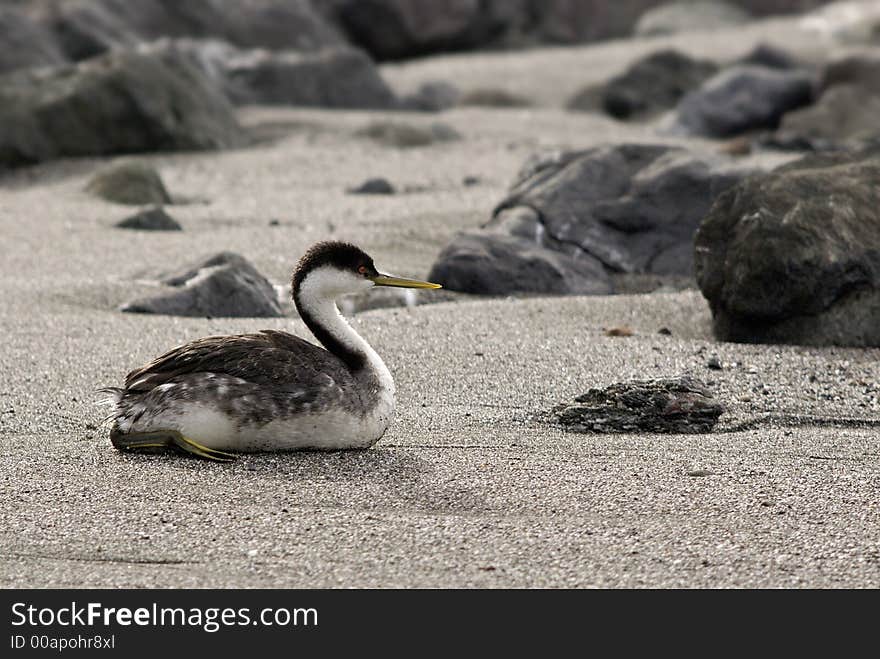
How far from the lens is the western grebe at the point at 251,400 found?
5449 millimetres

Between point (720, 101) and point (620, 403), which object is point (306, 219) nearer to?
point (620, 403)

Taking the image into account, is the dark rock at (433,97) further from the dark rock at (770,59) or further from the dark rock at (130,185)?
the dark rock at (130,185)

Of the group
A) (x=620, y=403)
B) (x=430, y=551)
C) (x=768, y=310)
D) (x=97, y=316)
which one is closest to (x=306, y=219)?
(x=97, y=316)

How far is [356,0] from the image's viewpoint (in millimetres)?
23953

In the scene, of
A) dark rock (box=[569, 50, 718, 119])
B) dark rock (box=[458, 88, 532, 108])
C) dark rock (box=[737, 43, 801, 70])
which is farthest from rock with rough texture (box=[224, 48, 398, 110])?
dark rock (box=[737, 43, 801, 70])

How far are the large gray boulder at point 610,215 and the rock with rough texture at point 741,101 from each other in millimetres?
5942

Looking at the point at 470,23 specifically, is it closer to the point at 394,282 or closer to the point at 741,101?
the point at 741,101

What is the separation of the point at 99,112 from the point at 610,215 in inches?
216

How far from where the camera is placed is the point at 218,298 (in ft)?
26.6

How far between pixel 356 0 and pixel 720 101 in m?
9.21

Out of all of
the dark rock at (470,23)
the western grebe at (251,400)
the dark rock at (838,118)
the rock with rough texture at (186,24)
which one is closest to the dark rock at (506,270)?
the western grebe at (251,400)

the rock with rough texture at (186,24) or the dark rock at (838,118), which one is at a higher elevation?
the dark rock at (838,118)

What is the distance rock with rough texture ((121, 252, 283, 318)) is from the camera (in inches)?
316

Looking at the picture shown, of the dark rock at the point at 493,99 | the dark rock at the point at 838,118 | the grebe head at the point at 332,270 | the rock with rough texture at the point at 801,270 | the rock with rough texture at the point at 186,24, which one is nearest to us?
the grebe head at the point at 332,270
